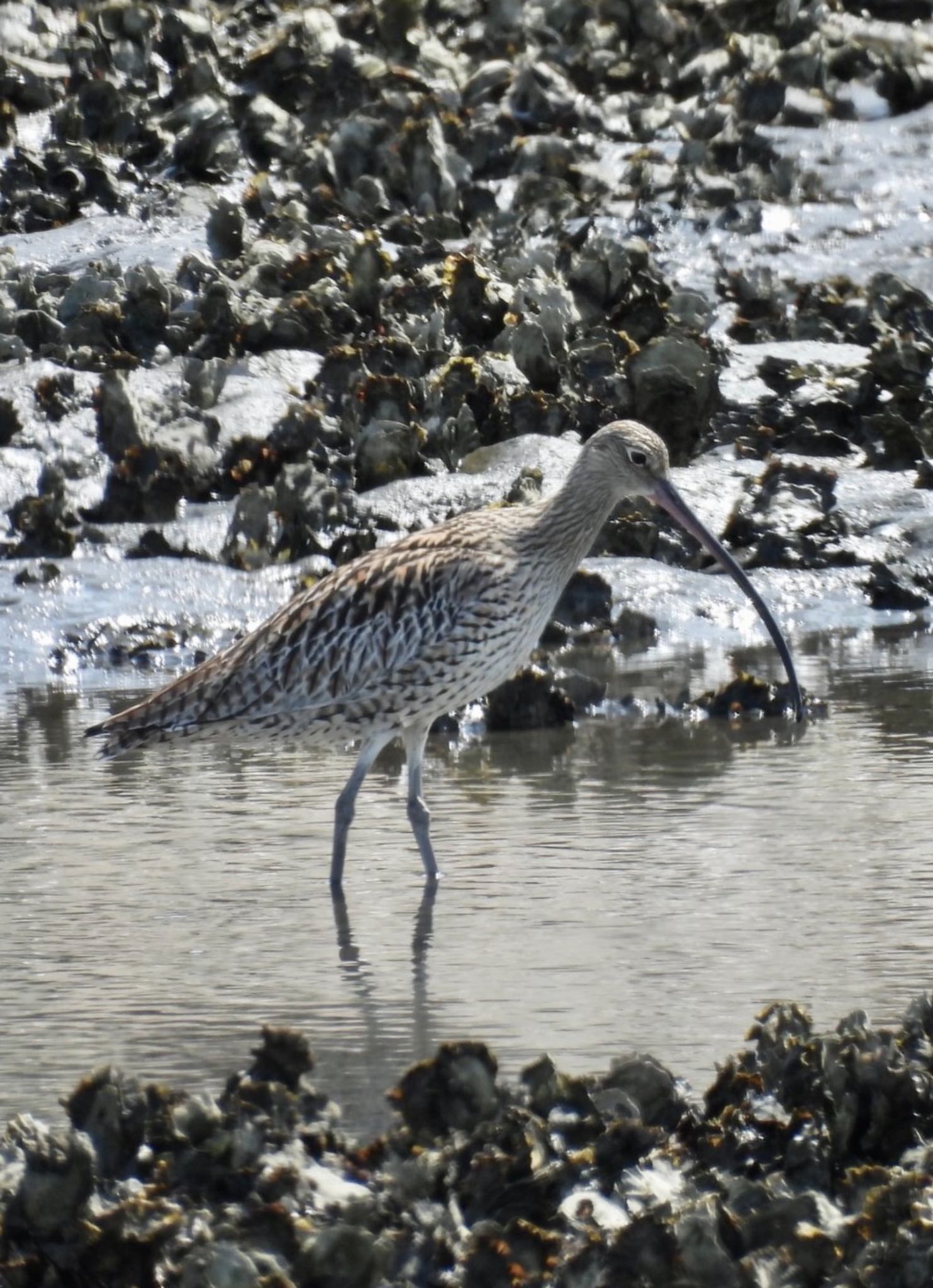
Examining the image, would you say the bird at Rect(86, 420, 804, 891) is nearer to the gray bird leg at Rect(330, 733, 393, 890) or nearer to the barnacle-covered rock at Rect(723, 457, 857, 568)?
the gray bird leg at Rect(330, 733, 393, 890)

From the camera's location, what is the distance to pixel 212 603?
12203 millimetres

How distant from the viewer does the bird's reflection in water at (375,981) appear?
6.28 meters

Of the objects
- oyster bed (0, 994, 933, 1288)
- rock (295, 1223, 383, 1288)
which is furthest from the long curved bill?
rock (295, 1223, 383, 1288)

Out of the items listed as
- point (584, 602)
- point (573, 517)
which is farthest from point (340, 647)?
point (584, 602)

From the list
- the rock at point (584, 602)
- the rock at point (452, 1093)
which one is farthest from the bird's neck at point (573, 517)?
the rock at point (452, 1093)

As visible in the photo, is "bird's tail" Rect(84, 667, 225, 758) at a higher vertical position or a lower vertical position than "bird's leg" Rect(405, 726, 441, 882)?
higher

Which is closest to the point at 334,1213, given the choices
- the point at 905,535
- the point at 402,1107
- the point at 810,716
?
the point at 402,1107

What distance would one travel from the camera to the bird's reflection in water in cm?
628

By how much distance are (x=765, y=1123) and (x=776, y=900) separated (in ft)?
7.83

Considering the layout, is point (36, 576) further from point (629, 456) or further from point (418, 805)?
point (418, 805)

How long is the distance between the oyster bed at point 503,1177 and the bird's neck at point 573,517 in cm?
388

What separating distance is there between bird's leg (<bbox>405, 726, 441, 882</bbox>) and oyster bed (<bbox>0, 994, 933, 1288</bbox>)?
2.62 meters

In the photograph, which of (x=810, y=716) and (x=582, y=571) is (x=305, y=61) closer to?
(x=582, y=571)

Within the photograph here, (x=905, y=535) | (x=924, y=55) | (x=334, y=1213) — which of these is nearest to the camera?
(x=334, y=1213)
